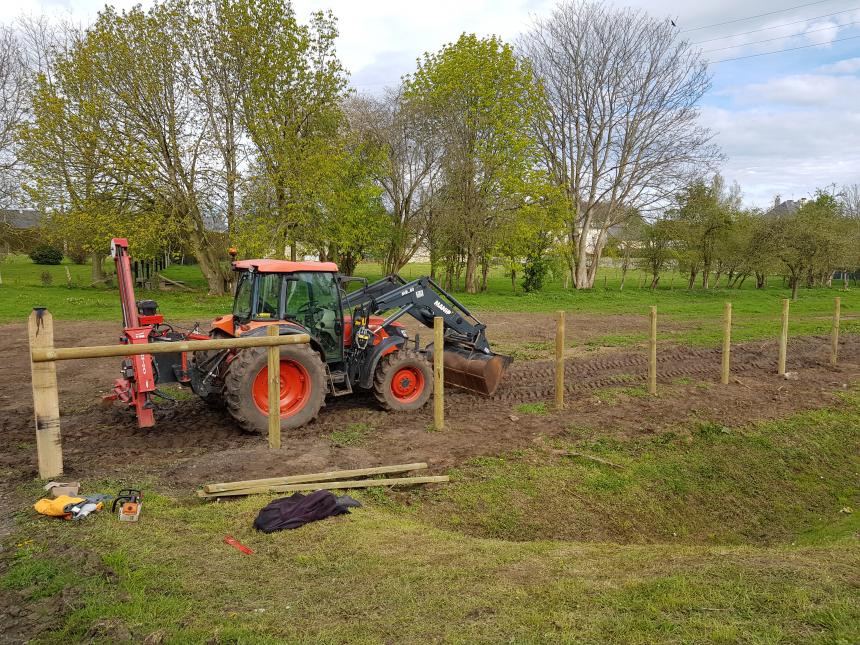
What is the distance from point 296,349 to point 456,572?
4.19 metres

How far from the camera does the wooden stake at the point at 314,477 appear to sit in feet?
17.3

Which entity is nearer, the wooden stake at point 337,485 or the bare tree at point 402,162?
the wooden stake at point 337,485

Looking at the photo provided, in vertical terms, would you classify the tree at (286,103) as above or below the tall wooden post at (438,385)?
above

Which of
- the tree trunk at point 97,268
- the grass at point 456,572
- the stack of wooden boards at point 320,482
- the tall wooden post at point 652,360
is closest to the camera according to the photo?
the grass at point 456,572

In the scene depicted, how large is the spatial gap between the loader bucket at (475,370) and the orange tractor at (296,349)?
57 millimetres

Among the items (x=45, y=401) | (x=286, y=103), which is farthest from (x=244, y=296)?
(x=286, y=103)

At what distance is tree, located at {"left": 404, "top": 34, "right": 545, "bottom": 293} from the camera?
88.9 feet

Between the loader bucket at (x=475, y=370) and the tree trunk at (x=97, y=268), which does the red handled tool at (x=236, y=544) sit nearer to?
the loader bucket at (x=475, y=370)

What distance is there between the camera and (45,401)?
17.1 ft

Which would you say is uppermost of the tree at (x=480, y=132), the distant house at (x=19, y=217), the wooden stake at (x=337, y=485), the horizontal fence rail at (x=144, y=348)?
the tree at (x=480, y=132)

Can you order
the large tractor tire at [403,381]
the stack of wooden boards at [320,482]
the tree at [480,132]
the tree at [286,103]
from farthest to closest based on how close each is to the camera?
the tree at [480,132] → the tree at [286,103] → the large tractor tire at [403,381] → the stack of wooden boards at [320,482]

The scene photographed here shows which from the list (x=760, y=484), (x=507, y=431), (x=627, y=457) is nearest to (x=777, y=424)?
(x=760, y=484)

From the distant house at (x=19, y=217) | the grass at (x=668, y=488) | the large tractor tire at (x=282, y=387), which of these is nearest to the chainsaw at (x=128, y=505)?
the large tractor tire at (x=282, y=387)

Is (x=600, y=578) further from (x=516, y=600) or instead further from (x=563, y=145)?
(x=563, y=145)
